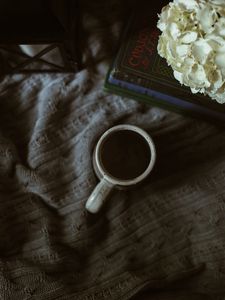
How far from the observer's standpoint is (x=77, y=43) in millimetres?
844

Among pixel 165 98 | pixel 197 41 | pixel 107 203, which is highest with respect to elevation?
pixel 197 41

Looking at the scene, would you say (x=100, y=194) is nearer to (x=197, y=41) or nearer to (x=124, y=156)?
(x=124, y=156)

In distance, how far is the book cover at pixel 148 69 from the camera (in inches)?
30.5

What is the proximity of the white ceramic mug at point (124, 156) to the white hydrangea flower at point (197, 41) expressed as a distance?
0.22 metres

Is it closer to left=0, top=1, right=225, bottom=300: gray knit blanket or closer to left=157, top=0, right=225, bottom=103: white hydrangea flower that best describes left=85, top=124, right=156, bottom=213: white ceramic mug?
left=0, top=1, right=225, bottom=300: gray knit blanket

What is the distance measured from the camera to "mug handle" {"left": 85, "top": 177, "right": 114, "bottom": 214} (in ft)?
2.41

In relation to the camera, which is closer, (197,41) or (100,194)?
(197,41)

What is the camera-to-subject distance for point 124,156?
0.78m

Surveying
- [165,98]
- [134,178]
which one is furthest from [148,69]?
[134,178]

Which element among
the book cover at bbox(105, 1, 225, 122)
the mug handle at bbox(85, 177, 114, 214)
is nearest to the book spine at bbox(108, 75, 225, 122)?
the book cover at bbox(105, 1, 225, 122)

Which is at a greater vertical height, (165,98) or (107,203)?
(165,98)

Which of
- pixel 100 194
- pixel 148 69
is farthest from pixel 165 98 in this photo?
pixel 100 194

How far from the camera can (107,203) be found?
32.1 inches

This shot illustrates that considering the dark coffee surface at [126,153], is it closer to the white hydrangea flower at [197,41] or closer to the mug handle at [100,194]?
the mug handle at [100,194]
